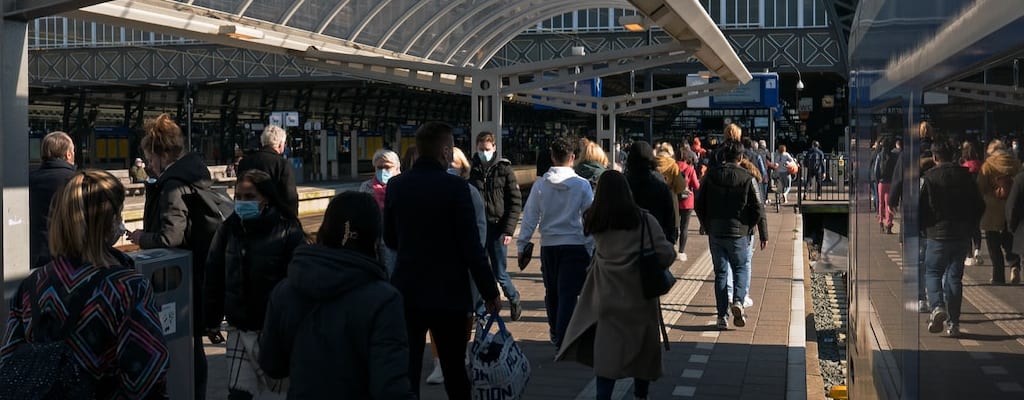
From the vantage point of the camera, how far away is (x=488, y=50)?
2664 centimetres

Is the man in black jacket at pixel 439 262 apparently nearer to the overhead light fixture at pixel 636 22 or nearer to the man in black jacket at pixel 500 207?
the man in black jacket at pixel 500 207

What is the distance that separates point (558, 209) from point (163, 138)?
320 cm

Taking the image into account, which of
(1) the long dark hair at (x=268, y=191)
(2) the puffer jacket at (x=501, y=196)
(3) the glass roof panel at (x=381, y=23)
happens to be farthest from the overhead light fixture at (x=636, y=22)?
(3) the glass roof panel at (x=381, y=23)

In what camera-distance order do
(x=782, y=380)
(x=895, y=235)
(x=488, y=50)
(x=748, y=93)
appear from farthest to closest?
(x=748, y=93), (x=488, y=50), (x=782, y=380), (x=895, y=235)

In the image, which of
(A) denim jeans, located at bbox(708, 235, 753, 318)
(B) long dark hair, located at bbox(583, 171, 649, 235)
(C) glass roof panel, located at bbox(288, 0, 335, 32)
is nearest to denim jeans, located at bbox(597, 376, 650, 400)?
(B) long dark hair, located at bbox(583, 171, 649, 235)

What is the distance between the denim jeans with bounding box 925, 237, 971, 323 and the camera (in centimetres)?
Result: 243

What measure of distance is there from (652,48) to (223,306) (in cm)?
938

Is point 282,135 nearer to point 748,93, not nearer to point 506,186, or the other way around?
point 506,186

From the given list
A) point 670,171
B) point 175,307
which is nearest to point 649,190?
point 670,171

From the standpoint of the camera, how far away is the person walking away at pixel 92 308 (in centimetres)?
347

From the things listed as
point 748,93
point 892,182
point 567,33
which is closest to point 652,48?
point 892,182

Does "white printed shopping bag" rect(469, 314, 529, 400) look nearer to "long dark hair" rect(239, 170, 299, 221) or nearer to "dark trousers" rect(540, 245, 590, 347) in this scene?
"long dark hair" rect(239, 170, 299, 221)

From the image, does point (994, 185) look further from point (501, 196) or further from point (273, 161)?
point (501, 196)

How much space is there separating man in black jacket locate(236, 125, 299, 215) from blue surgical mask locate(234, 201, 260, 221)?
44.2 inches
